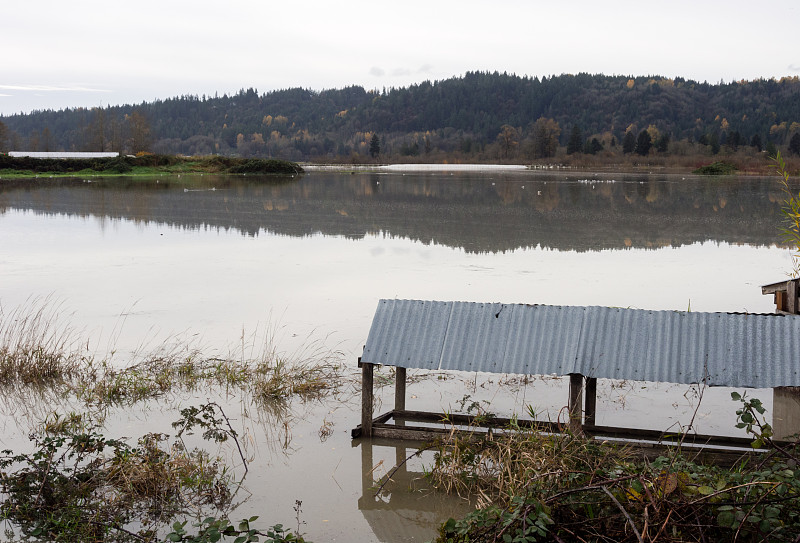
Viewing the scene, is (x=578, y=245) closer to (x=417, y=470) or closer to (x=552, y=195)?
(x=417, y=470)

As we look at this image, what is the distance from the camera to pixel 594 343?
6.90m

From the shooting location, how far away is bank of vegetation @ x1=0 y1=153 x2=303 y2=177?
59719 millimetres

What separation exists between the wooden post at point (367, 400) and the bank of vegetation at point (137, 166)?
56423 millimetres

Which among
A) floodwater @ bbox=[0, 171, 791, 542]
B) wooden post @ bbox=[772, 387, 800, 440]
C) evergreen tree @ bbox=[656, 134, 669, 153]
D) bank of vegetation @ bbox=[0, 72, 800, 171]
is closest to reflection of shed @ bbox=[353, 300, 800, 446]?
wooden post @ bbox=[772, 387, 800, 440]

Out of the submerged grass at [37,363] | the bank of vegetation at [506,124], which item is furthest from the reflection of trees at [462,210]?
the bank of vegetation at [506,124]

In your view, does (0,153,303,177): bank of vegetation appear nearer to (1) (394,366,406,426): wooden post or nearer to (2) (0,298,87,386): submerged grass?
(2) (0,298,87,386): submerged grass

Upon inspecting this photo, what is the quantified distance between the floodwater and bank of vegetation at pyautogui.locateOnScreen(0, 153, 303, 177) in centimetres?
2681

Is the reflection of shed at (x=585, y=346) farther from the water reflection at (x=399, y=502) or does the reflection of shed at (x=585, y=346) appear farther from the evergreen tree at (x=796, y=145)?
the evergreen tree at (x=796, y=145)

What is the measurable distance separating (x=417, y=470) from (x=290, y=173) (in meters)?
63.0

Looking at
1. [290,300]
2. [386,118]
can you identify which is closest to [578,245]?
[290,300]

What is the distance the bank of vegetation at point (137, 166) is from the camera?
2351 inches

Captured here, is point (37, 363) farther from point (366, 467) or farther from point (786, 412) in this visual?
point (786, 412)

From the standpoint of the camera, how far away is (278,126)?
649 ft

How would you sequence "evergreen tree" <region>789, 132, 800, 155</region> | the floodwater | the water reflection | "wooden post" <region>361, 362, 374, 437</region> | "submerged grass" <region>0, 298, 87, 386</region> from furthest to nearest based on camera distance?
"evergreen tree" <region>789, 132, 800, 155</region>
"submerged grass" <region>0, 298, 87, 386</region>
"wooden post" <region>361, 362, 374, 437</region>
the floodwater
the water reflection
